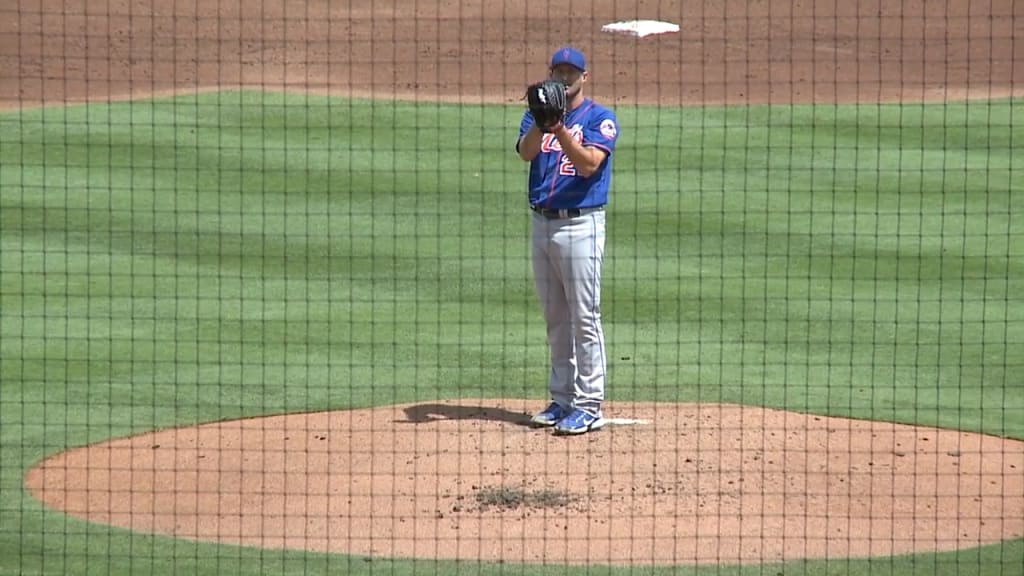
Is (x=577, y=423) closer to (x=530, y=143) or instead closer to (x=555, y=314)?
(x=555, y=314)

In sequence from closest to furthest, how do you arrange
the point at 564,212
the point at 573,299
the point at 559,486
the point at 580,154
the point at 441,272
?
the point at 559,486
the point at 580,154
the point at 564,212
the point at 573,299
the point at 441,272

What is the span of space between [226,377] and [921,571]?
15.7 ft

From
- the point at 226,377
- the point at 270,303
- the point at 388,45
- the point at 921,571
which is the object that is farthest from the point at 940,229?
the point at 388,45

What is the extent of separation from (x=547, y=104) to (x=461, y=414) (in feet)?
6.33

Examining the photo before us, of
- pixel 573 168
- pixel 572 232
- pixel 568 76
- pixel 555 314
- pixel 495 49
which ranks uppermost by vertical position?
pixel 495 49

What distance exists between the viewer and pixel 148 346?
36.6ft

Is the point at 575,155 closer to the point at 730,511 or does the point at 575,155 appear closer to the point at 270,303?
the point at 730,511

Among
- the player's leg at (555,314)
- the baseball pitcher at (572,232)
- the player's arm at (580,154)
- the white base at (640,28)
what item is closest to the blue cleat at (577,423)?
the baseball pitcher at (572,232)

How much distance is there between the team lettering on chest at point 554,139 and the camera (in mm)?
8555

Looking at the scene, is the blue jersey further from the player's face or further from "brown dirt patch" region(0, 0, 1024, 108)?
"brown dirt patch" region(0, 0, 1024, 108)

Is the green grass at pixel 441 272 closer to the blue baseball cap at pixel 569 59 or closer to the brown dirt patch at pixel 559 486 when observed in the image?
the brown dirt patch at pixel 559 486

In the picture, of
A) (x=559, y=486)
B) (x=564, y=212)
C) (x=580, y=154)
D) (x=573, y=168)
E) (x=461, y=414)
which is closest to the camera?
(x=559, y=486)

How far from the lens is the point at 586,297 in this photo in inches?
344

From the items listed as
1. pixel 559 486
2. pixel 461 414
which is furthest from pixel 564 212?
pixel 559 486
